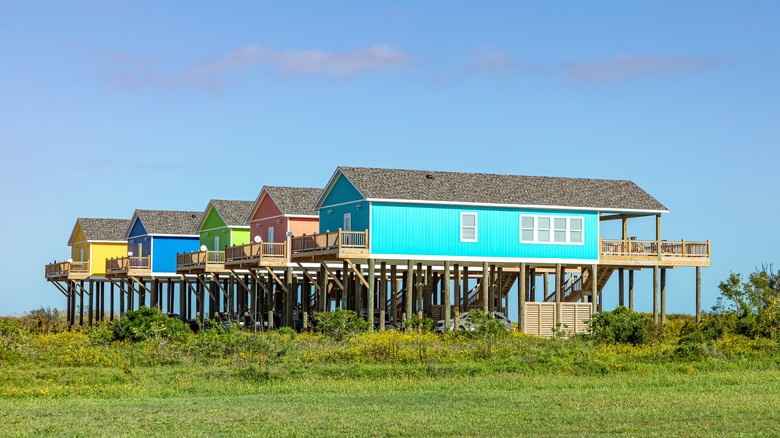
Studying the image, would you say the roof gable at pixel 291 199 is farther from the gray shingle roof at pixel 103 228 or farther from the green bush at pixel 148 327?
the gray shingle roof at pixel 103 228

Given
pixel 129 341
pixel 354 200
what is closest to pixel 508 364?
pixel 129 341

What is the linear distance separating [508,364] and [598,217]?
72.1 feet

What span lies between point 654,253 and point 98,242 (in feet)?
125

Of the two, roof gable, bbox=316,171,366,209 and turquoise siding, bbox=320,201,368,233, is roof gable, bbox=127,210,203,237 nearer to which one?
turquoise siding, bbox=320,201,368,233

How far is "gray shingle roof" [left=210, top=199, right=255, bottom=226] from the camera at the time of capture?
195 ft

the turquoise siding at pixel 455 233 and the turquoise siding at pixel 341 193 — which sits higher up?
the turquoise siding at pixel 341 193

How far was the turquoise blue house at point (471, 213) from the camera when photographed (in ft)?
144

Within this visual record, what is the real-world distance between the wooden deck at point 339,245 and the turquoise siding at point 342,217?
2.10ft

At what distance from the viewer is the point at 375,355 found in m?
28.5

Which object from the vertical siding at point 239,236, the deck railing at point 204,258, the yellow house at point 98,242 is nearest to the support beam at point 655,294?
the deck railing at point 204,258

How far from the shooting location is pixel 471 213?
45125mm

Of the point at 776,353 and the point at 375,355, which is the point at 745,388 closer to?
the point at 776,353

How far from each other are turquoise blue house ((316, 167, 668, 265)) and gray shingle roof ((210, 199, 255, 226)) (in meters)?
12.1

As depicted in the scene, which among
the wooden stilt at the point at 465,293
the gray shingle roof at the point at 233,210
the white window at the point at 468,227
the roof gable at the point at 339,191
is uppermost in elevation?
the roof gable at the point at 339,191
